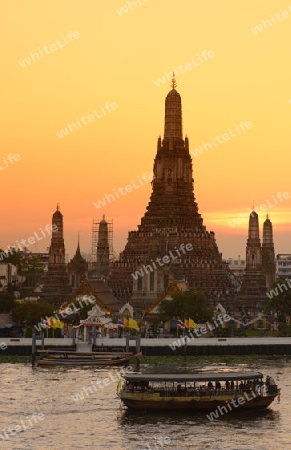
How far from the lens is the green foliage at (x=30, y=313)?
13650 cm

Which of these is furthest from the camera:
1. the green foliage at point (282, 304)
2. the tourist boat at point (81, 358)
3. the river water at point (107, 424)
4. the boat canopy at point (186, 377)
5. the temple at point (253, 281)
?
the temple at point (253, 281)

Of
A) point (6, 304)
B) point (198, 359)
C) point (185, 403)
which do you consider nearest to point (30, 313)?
point (6, 304)

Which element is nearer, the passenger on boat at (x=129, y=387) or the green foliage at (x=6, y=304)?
the passenger on boat at (x=129, y=387)

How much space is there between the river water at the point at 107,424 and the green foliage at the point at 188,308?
1595 inches

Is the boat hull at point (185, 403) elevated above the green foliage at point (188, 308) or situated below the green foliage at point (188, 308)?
below

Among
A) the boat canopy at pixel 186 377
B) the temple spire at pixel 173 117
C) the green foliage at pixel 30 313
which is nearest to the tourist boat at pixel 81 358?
the boat canopy at pixel 186 377

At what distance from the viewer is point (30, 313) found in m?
137

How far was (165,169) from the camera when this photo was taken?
175 m

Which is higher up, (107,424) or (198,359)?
(198,359)

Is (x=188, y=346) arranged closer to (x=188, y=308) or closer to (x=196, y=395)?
(x=188, y=308)

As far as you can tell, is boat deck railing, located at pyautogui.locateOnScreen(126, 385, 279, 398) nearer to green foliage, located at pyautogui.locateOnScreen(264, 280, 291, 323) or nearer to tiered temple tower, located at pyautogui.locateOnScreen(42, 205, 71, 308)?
green foliage, located at pyautogui.locateOnScreen(264, 280, 291, 323)

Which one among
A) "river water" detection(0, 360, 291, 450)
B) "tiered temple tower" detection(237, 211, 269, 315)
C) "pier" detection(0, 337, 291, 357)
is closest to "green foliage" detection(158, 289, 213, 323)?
"pier" detection(0, 337, 291, 357)

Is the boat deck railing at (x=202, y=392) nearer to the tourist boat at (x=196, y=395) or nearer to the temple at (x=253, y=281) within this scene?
the tourist boat at (x=196, y=395)

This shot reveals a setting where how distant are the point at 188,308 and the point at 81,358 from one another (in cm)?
2734
